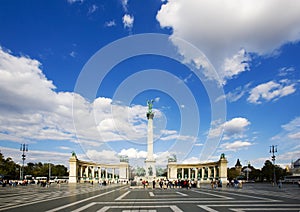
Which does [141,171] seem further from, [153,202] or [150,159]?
[153,202]

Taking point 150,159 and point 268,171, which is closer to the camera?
point 150,159

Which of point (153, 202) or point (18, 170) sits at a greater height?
point (153, 202)

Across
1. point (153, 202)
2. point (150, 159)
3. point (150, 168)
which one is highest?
point (150, 159)

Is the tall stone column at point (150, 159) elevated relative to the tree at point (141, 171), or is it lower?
elevated

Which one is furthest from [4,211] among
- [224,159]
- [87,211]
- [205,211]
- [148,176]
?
[224,159]

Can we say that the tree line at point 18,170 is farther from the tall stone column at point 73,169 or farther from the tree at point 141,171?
the tree at point 141,171

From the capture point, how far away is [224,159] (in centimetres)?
8306

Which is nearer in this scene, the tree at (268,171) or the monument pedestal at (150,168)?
the monument pedestal at (150,168)

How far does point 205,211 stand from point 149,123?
56.2 m

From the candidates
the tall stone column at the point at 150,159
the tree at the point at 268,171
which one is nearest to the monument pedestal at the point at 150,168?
the tall stone column at the point at 150,159

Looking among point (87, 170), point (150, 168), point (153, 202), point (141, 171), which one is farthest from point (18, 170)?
point (153, 202)

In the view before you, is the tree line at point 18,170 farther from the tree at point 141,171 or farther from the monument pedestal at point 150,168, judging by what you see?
the monument pedestal at point 150,168

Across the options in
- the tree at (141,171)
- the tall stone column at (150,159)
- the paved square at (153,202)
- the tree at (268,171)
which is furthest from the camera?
the tree at (268,171)

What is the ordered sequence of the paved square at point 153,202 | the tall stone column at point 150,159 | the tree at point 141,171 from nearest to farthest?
the paved square at point 153,202 < the tall stone column at point 150,159 < the tree at point 141,171
